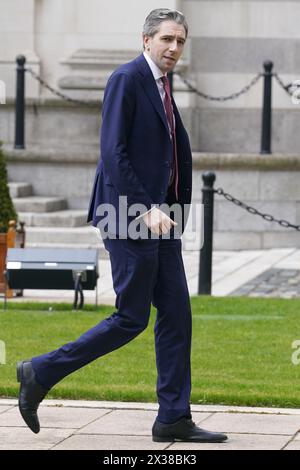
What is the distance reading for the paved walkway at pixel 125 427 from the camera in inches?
260

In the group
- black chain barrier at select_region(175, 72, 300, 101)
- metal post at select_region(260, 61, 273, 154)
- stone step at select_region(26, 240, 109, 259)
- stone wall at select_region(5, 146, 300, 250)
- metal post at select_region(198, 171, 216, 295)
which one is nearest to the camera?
metal post at select_region(198, 171, 216, 295)

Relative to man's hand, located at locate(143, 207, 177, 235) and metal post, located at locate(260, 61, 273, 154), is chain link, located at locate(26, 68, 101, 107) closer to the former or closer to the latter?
metal post, located at locate(260, 61, 273, 154)

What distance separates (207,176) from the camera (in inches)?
520

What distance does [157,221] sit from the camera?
652 cm

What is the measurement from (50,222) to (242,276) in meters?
3.44

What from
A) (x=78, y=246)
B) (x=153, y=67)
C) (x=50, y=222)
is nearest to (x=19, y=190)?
(x=50, y=222)

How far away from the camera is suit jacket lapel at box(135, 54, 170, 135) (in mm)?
6781

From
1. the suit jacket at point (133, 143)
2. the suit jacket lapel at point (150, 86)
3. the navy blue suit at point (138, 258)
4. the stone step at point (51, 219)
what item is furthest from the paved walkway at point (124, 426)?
the stone step at point (51, 219)

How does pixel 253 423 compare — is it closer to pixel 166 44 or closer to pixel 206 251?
pixel 166 44

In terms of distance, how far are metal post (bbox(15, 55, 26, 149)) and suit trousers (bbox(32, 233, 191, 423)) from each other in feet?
37.4

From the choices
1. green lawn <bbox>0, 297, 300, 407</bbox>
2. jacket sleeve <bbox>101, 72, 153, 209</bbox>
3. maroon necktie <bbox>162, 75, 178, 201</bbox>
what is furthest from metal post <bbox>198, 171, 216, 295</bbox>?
jacket sleeve <bbox>101, 72, 153, 209</bbox>

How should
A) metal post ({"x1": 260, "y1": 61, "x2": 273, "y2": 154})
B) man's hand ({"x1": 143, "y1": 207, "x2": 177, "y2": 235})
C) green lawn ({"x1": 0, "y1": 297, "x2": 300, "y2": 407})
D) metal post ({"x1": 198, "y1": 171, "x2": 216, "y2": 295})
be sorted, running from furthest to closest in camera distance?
metal post ({"x1": 260, "y1": 61, "x2": 273, "y2": 154}) < metal post ({"x1": 198, "y1": 171, "x2": 216, "y2": 295}) < green lawn ({"x1": 0, "y1": 297, "x2": 300, "y2": 407}) < man's hand ({"x1": 143, "y1": 207, "x2": 177, "y2": 235})

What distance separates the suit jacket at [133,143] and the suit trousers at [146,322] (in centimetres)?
18

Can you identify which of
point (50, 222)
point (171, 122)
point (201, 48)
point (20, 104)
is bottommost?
point (50, 222)
